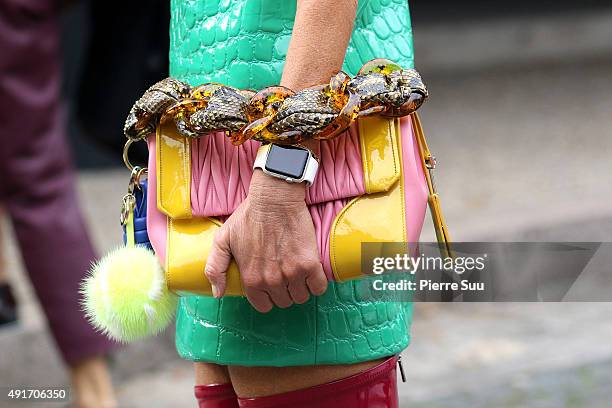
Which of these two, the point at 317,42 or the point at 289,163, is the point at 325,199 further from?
the point at 317,42

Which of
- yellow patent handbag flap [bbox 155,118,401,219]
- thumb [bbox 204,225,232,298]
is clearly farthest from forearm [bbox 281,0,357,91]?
thumb [bbox 204,225,232,298]

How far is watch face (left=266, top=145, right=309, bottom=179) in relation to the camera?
4.72 feet

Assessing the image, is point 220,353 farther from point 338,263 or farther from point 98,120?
point 98,120

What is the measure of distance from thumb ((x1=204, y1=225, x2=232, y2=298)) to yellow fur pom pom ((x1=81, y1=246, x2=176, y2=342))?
145 millimetres

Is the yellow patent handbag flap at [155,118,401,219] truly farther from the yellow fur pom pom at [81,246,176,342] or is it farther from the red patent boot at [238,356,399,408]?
the red patent boot at [238,356,399,408]

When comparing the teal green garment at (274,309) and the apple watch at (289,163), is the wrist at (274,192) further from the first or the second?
the teal green garment at (274,309)

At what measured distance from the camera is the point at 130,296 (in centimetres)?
160

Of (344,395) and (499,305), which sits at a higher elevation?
(499,305)

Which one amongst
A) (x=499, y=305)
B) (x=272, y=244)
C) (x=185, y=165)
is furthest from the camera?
(x=499, y=305)

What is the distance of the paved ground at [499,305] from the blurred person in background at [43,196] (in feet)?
1.16

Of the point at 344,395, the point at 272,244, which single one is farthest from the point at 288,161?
the point at 344,395

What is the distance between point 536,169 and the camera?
566 cm

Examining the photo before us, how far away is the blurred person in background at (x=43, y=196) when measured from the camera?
11.1 feet

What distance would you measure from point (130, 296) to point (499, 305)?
290 centimetres
